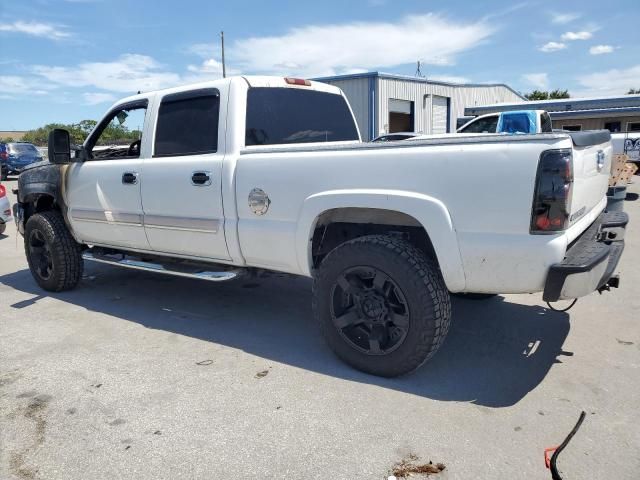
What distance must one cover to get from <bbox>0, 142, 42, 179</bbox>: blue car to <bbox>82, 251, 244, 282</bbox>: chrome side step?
1950 cm

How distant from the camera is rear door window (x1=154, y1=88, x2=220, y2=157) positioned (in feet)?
13.8

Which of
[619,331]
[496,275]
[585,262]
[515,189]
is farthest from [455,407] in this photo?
[619,331]

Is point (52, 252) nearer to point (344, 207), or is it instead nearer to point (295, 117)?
point (295, 117)

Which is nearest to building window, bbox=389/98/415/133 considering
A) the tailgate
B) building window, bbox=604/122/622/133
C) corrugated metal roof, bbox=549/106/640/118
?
corrugated metal roof, bbox=549/106/640/118

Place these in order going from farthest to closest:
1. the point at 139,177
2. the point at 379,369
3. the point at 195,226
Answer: the point at 139,177, the point at 195,226, the point at 379,369

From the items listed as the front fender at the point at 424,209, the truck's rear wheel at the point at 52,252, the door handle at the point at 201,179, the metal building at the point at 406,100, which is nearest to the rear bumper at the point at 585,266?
the front fender at the point at 424,209

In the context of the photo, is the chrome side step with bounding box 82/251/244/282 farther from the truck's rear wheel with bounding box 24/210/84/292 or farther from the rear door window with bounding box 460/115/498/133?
the rear door window with bounding box 460/115/498/133

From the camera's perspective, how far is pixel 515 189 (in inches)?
109

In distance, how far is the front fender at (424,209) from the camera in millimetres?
3006

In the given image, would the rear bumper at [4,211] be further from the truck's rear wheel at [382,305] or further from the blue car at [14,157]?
the blue car at [14,157]

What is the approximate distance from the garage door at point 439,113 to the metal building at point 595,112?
9.88 ft

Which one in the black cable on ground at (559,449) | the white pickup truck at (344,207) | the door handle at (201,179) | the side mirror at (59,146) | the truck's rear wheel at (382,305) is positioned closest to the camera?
the black cable on ground at (559,449)

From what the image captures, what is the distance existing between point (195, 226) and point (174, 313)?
1145 mm

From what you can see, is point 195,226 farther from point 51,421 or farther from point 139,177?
point 51,421
